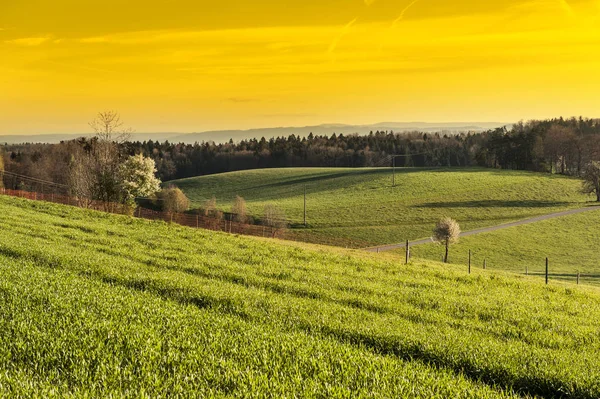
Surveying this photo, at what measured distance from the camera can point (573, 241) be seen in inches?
3472

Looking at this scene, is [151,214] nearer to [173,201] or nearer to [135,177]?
[135,177]

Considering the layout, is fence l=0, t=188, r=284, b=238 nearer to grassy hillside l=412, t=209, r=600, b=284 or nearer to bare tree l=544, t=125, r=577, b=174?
grassy hillside l=412, t=209, r=600, b=284

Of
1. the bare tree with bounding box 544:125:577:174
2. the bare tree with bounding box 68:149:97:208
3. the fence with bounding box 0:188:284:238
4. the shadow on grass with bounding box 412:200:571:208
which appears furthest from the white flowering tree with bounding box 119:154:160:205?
the bare tree with bounding box 544:125:577:174

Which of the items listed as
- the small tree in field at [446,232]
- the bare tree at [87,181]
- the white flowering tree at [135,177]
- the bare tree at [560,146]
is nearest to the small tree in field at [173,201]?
the white flowering tree at [135,177]

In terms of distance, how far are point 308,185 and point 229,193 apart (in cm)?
2392

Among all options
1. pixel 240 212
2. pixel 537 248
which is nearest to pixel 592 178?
pixel 537 248

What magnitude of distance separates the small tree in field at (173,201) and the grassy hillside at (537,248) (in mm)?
59649

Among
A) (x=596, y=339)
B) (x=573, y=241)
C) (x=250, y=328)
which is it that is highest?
(x=250, y=328)

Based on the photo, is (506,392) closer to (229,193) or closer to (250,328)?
(250,328)

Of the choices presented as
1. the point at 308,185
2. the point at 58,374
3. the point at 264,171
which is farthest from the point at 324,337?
the point at 264,171

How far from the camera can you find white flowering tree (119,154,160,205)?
261 ft

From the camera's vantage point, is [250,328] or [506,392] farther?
[250,328]

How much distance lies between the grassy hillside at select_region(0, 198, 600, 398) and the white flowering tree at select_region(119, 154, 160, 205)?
61361 millimetres

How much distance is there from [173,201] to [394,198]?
52.9 meters
